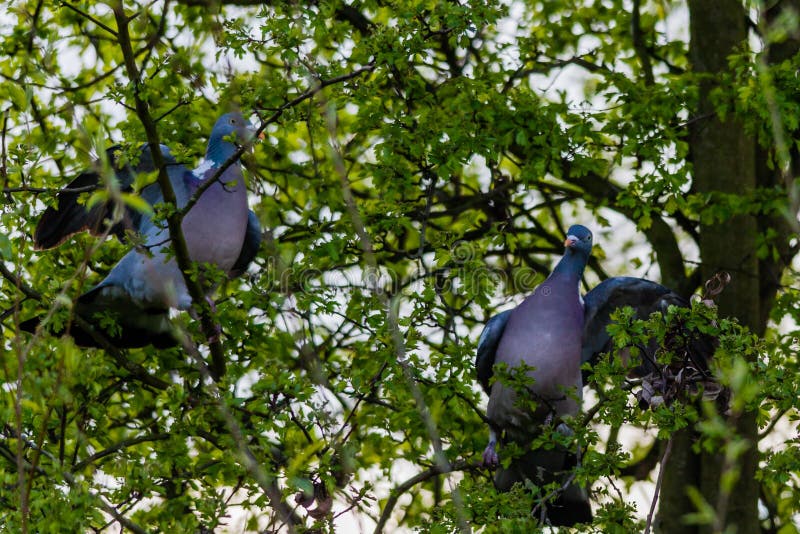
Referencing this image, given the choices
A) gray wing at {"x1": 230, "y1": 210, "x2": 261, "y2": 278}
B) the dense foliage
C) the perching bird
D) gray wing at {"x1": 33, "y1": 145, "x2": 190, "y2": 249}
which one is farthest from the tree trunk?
gray wing at {"x1": 33, "y1": 145, "x2": 190, "y2": 249}

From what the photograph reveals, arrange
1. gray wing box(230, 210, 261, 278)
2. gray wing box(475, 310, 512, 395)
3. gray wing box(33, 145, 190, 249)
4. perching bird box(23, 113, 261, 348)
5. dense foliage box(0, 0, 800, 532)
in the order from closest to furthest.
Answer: dense foliage box(0, 0, 800, 532) < perching bird box(23, 113, 261, 348) < gray wing box(33, 145, 190, 249) < gray wing box(475, 310, 512, 395) < gray wing box(230, 210, 261, 278)

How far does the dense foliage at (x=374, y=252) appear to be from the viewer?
12.9 feet

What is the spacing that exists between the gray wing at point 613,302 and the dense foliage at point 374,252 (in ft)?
1.80

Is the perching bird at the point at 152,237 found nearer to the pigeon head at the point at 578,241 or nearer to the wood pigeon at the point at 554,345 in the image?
the wood pigeon at the point at 554,345

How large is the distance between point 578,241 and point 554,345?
647mm

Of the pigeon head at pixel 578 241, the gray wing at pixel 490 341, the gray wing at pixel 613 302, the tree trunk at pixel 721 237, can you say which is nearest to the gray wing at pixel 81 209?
the gray wing at pixel 490 341

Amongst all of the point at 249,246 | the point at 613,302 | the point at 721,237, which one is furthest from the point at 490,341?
the point at 721,237

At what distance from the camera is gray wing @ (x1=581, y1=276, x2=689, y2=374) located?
18.7ft

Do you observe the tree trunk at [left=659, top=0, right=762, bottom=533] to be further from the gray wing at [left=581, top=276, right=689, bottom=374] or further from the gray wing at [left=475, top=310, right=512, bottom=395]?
the gray wing at [left=475, top=310, right=512, bottom=395]

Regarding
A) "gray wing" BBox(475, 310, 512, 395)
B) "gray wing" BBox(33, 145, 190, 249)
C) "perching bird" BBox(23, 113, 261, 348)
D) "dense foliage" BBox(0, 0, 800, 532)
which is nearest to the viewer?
"dense foliage" BBox(0, 0, 800, 532)

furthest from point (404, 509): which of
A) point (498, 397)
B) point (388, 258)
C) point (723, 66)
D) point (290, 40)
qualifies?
point (723, 66)

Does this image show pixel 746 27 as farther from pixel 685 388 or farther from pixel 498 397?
pixel 685 388

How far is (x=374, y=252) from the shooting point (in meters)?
5.53

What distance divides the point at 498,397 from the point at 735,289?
1850 millimetres
